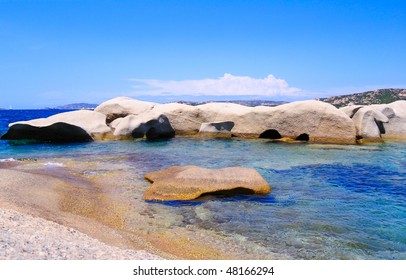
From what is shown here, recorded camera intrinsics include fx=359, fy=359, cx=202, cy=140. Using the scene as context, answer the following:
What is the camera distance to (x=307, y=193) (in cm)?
1358

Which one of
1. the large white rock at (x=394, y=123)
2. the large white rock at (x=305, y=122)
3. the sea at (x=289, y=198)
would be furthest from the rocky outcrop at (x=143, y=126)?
the large white rock at (x=394, y=123)

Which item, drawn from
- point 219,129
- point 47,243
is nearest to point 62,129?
point 219,129

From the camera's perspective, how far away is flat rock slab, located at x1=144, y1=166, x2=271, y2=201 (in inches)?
494

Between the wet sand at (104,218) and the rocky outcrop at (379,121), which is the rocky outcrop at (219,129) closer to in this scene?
the rocky outcrop at (379,121)

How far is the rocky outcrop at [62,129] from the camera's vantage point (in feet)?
99.8

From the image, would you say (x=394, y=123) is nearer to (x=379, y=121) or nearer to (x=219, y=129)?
(x=379, y=121)

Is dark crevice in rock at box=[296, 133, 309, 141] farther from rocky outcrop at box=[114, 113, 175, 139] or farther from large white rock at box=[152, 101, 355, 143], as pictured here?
rocky outcrop at box=[114, 113, 175, 139]

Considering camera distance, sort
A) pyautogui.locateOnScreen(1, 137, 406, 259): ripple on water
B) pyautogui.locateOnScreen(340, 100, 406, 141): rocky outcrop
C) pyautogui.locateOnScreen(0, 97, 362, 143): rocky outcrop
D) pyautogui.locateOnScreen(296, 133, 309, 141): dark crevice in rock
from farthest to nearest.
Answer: pyautogui.locateOnScreen(296, 133, 309, 141): dark crevice in rock, pyautogui.locateOnScreen(340, 100, 406, 141): rocky outcrop, pyautogui.locateOnScreen(0, 97, 362, 143): rocky outcrop, pyautogui.locateOnScreen(1, 137, 406, 259): ripple on water

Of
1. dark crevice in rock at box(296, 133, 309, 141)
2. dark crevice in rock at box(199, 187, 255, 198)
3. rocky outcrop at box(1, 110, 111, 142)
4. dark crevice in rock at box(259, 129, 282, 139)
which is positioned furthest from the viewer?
dark crevice in rock at box(259, 129, 282, 139)

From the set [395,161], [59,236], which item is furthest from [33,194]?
[395,161]

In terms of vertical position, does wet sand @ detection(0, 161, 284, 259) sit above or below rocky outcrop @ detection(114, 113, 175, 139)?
below

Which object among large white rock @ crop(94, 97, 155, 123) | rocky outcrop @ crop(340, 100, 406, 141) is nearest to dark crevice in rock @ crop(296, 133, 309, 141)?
rocky outcrop @ crop(340, 100, 406, 141)

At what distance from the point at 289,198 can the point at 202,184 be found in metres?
3.14

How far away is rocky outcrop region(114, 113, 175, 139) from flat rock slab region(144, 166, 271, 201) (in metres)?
18.9
